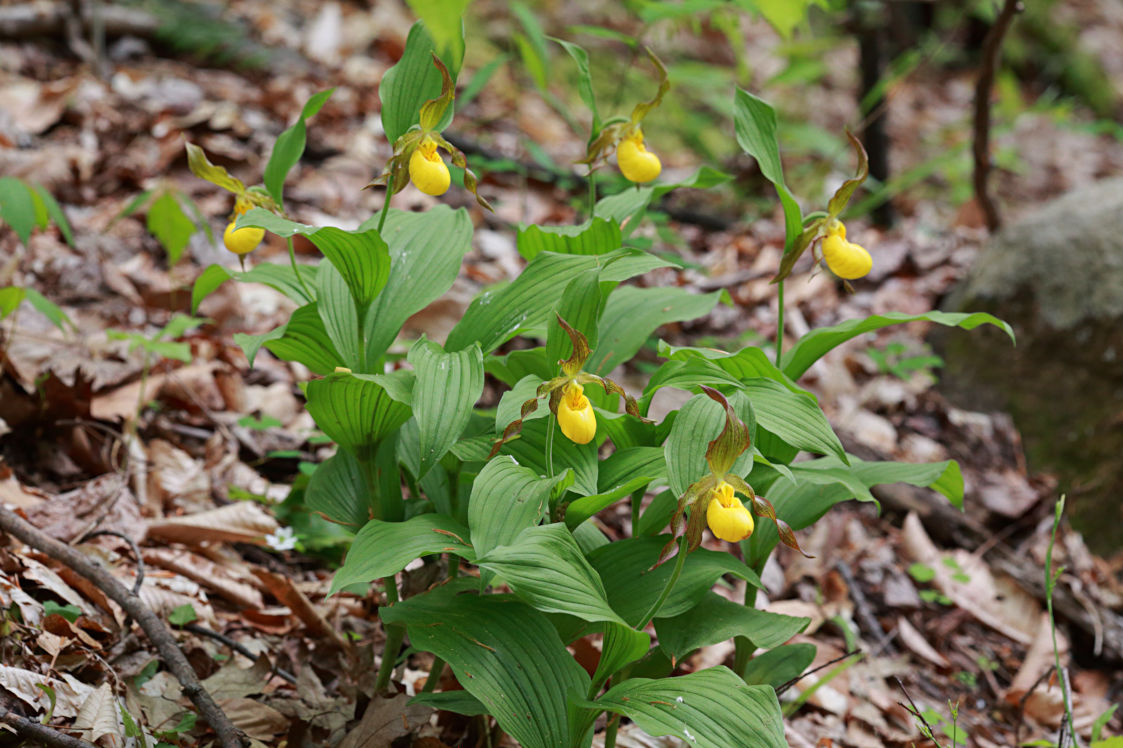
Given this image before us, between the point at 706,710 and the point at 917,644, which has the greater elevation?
the point at 706,710

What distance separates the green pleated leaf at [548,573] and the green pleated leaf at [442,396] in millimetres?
171

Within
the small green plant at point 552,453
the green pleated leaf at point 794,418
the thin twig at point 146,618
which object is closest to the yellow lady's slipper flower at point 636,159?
the small green plant at point 552,453

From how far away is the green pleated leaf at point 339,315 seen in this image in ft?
4.42

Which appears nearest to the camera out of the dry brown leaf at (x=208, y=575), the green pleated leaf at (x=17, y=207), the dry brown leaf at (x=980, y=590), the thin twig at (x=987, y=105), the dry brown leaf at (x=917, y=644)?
the green pleated leaf at (x=17, y=207)

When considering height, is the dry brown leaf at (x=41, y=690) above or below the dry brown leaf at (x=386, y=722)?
above

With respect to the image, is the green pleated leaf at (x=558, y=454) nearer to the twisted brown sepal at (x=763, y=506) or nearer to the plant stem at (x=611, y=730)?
the twisted brown sepal at (x=763, y=506)

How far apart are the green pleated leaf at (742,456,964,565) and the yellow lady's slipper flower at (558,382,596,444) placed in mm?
433

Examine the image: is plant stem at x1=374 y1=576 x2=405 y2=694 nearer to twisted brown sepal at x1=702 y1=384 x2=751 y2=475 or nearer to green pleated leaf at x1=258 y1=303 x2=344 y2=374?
green pleated leaf at x1=258 y1=303 x2=344 y2=374

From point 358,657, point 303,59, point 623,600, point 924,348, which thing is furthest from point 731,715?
point 303,59

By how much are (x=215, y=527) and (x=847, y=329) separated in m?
1.30

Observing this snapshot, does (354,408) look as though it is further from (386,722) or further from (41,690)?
(41,690)

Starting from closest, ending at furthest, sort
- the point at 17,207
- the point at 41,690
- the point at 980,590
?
the point at 41,690 → the point at 17,207 → the point at 980,590

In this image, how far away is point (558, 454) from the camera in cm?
128

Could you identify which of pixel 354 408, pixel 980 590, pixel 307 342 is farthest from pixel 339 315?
pixel 980 590
